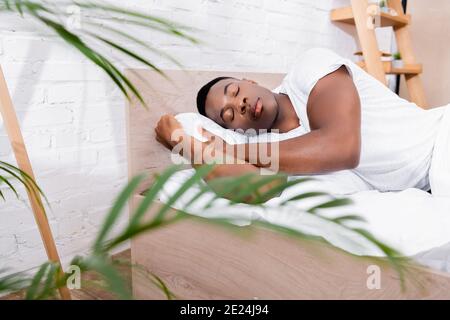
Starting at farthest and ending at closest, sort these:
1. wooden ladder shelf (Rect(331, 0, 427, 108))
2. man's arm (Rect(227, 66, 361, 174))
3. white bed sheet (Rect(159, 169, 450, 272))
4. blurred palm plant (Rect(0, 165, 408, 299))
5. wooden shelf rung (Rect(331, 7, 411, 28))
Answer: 1. wooden shelf rung (Rect(331, 7, 411, 28))
2. wooden ladder shelf (Rect(331, 0, 427, 108))
3. man's arm (Rect(227, 66, 361, 174))
4. white bed sheet (Rect(159, 169, 450, 272))
5. blurred palm plant (Rect(0, 165, 408, 299))

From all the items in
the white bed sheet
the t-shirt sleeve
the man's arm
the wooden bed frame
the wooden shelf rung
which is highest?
the wooden shelf rung

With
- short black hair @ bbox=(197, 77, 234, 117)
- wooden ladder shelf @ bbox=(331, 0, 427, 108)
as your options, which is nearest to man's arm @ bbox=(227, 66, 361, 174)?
short black hair @ bbox=(197, 77, 234, 117)

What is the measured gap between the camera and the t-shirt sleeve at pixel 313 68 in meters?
1.06

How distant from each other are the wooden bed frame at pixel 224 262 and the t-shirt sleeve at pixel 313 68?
0.33m

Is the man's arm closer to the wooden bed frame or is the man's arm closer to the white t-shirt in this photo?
the white t-shirt

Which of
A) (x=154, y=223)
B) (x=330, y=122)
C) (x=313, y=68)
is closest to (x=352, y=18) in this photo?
(x=313, y=68)

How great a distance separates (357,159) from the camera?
0.97 meters

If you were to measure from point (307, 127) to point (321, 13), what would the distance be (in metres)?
1.28

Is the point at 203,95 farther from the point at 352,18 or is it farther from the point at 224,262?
the point at 352,18

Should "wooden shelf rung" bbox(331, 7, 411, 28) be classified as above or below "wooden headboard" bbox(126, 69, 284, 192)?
above

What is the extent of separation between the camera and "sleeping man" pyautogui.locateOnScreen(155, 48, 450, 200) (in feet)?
3.13

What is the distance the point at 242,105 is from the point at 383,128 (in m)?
0.38

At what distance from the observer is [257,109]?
1.11 m

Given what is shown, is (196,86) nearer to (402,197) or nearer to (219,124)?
(219,124)
